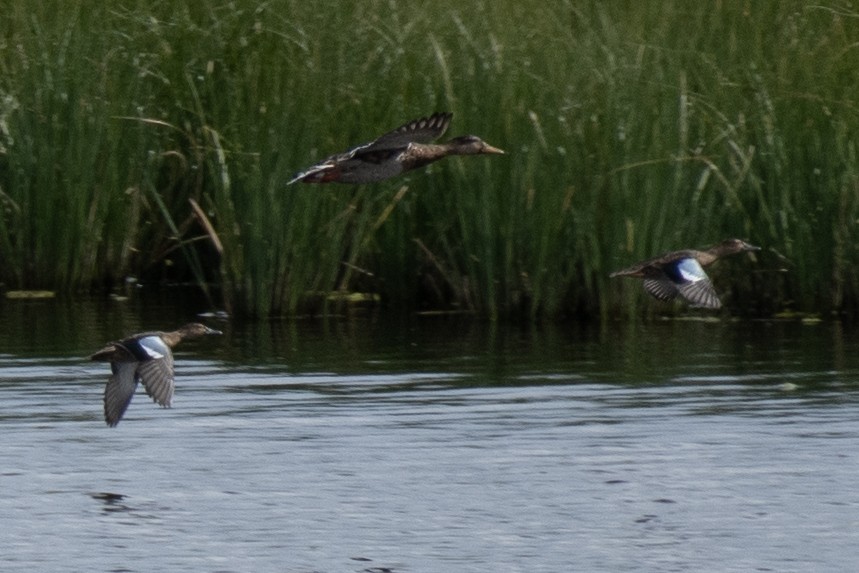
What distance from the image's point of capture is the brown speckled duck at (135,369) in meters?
10.1

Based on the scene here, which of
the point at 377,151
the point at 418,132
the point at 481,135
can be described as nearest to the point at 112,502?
the point at 418,132

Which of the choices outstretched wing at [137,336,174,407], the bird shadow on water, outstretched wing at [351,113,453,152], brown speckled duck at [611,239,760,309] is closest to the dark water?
the bird shadow on water

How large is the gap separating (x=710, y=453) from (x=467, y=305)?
15.6 ft

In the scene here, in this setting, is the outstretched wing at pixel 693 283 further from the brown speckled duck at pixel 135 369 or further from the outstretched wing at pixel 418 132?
the brown speckled duck at pixel 135 369

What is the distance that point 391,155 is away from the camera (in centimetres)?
1215

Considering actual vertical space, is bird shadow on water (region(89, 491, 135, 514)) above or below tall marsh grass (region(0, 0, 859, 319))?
below

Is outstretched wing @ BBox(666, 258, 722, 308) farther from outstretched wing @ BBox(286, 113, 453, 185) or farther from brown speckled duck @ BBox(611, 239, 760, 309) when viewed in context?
outstretched wing @ BBox(286, 113, 453, 185)

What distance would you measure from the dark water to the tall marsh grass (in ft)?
1.36

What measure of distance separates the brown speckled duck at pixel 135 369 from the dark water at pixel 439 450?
0.26 meters

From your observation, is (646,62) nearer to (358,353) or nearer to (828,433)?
(358,353)

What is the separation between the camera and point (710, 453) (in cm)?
1048

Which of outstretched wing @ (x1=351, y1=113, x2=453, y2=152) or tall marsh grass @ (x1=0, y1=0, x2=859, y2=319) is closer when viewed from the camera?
outstretched wing @ (x1=351, y1=113, x2=453, y2=152)

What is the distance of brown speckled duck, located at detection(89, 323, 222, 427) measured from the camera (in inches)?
397

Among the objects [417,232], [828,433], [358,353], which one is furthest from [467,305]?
[828,433]
